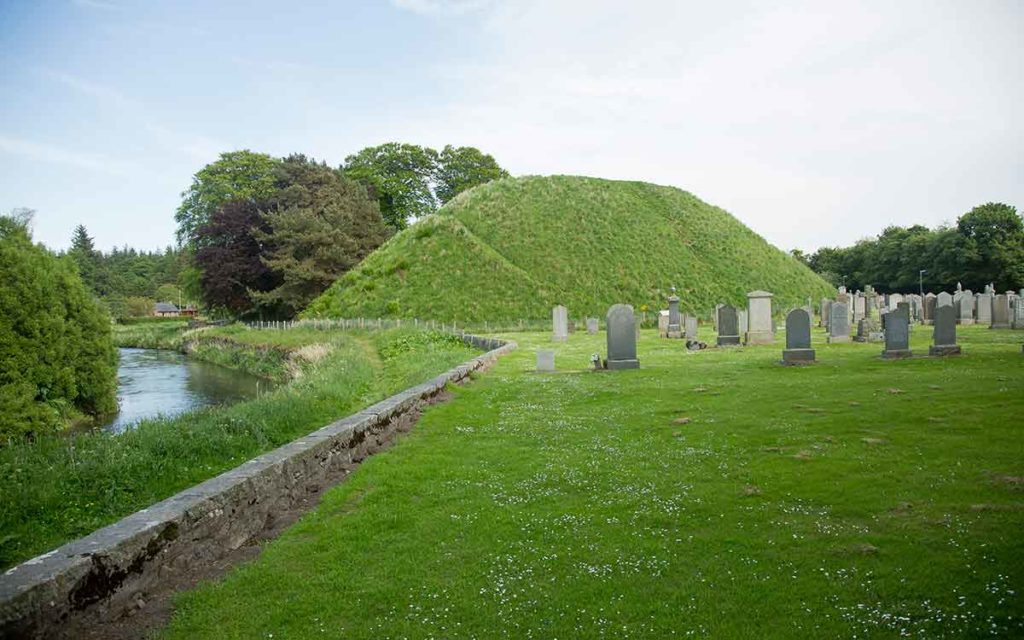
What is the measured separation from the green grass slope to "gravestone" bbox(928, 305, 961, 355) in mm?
28450

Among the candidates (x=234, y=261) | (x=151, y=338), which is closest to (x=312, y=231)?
(x=234, y=261)

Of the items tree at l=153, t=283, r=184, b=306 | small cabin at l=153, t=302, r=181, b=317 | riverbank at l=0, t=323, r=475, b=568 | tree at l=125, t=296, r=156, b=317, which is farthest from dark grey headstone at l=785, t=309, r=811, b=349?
small cabin at l=153, t=302, r=181, b=317

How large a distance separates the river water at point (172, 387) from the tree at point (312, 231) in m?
11.6

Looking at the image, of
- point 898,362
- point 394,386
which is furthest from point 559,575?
point 898,362

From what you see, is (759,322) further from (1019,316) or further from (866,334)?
(1019,316)

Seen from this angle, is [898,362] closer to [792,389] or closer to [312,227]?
[792,389]

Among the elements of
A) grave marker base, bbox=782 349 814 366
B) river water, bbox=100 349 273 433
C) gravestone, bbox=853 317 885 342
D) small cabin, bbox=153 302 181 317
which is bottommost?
river water, bbox=100 349 273 433

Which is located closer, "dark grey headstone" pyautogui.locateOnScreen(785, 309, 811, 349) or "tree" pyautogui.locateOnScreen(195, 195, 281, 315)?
"dark grey headstone" pyautogui.locateOnScreen(785, 309, 811, 349)

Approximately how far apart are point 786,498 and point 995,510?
163cm

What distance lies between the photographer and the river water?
18672 millimetres

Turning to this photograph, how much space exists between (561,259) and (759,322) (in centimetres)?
2872

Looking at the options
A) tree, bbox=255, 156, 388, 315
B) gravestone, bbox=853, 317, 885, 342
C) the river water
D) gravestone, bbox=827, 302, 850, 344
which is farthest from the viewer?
tree, bbox=255, 156, 388, 315

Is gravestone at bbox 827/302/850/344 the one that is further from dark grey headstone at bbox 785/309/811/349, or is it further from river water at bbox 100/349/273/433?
river water at bbox 100/349/273/433

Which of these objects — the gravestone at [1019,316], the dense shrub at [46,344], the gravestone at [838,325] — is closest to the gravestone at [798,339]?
the gravestone at [838,325]
